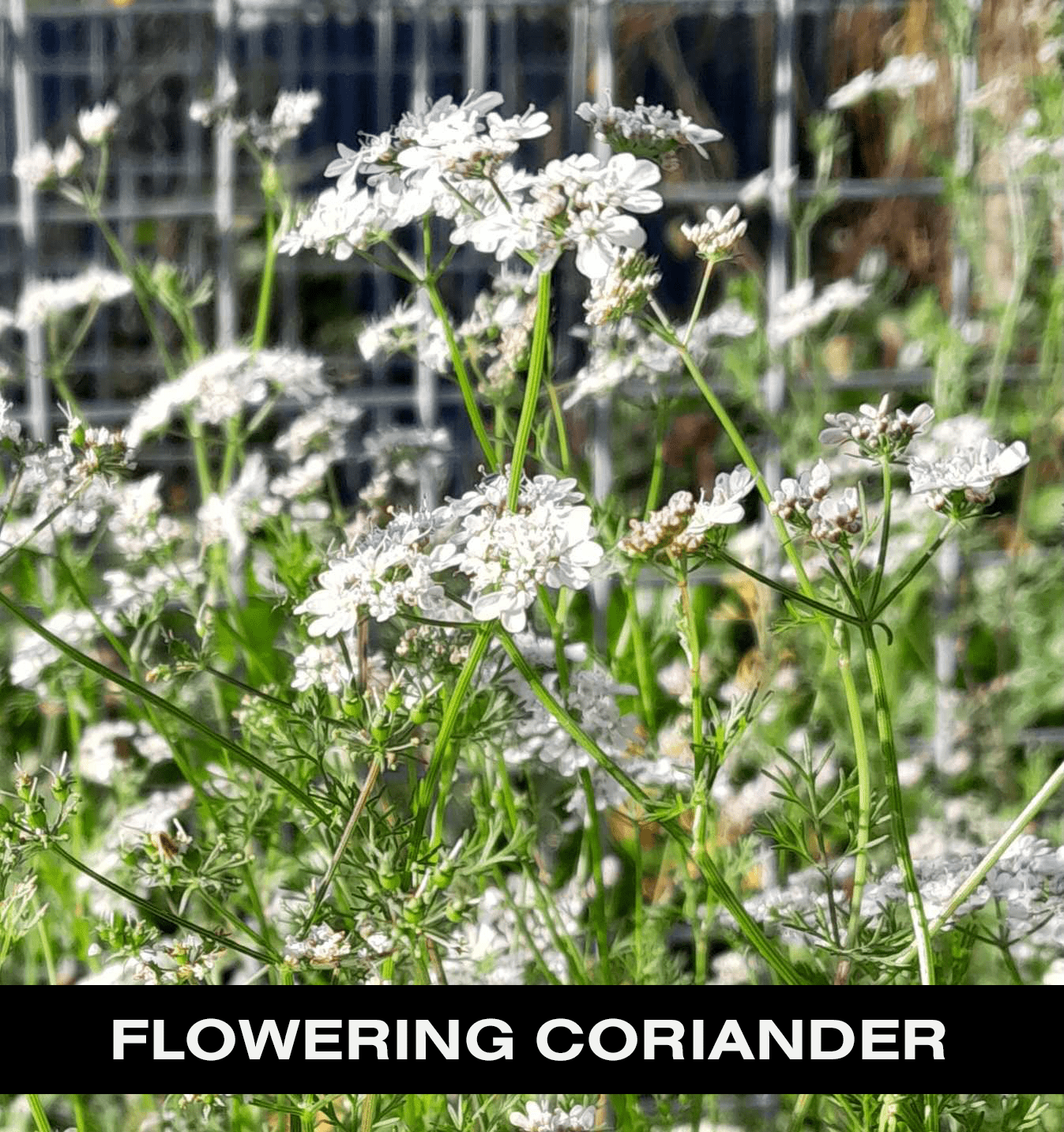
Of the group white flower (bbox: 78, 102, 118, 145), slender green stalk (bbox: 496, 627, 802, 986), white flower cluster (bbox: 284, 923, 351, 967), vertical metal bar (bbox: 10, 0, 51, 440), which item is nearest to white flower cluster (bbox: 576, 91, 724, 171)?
slender green stalk (bbox: 496, 627, 802, 986)

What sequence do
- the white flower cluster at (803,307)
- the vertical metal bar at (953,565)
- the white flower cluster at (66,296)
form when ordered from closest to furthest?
the white flower cluster at (66,296), the white flower cluster at (803,307), the vertical metal bar at (953,565)

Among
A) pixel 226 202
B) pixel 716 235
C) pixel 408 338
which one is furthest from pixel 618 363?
pixel 226 202

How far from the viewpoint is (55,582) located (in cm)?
172

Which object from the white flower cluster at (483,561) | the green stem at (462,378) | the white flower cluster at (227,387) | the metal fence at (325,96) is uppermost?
the metal fence at (325,96)

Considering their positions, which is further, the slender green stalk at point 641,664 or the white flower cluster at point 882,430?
the slender green stalk at point 641,664

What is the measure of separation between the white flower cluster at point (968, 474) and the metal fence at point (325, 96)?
1038 millimetres

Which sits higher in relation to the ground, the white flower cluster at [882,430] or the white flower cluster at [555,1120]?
the white flower cluster at [882,430]

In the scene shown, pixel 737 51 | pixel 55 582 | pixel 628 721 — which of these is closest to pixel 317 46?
pixel 737 51

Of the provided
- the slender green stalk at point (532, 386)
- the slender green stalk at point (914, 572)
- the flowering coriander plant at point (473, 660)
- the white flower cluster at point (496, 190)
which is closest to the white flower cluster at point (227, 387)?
the flowering coriander plant at point (473, 660)

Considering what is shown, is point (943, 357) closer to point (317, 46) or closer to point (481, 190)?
point (481, 190)

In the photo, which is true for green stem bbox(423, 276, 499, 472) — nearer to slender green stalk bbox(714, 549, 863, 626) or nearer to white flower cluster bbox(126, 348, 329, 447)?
slender green stalk bbox(714, 549, 863, 626)

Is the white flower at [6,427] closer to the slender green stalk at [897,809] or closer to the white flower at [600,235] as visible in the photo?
the white flower at [600,235]

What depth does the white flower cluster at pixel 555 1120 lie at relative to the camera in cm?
97

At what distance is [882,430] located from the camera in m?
0.93
